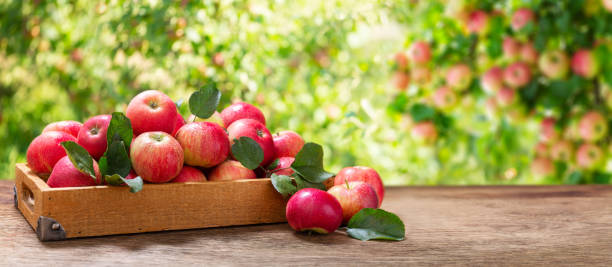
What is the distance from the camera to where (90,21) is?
2193 millimetres

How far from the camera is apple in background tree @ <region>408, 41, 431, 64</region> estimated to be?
6.92ft

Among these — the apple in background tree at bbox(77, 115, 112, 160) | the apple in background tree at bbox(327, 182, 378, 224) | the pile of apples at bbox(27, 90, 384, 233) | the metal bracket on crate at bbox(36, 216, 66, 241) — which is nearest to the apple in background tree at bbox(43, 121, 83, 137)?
the pile of apples at bbox(27, 90, 384, 233)

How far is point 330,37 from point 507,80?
607 mm

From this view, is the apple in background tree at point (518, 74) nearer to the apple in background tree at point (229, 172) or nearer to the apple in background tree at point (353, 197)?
the apple in background tree at point (353, 197)

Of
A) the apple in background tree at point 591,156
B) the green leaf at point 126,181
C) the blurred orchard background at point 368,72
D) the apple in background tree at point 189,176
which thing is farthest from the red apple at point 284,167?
the apple in background tree at point 591,156

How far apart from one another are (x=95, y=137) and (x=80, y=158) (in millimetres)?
67

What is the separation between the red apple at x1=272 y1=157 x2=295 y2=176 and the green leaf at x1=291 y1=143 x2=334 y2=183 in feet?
0.08

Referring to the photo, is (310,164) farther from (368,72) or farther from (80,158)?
(368,72)

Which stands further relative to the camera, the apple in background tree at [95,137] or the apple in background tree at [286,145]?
the apple in background tree at [286,145]

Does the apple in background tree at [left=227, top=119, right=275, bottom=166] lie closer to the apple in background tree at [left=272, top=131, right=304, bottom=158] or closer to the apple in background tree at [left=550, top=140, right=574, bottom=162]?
the apple in background tree at [left=272, top=131, right=304, bottom=158]

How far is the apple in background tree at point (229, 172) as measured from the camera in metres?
0.90

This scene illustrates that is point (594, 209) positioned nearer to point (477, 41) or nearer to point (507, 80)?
point (507, 80)

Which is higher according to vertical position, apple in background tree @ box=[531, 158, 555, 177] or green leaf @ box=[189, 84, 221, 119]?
green leaf @ box=[189, 84, 221, 119]

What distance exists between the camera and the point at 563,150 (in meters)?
2.03
